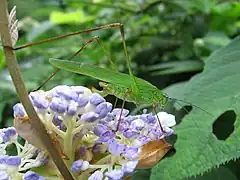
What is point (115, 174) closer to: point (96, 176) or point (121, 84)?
point (96, 176)

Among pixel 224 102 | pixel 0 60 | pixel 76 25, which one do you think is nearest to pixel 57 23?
pixel 76 25

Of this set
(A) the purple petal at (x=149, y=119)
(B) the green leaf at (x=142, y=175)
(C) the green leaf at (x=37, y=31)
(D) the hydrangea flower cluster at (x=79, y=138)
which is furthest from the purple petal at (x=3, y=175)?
(C) the green leaf at (x=37, y=31)

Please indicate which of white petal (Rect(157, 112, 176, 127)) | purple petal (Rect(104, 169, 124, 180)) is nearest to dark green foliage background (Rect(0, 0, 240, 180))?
white petal (Rect(157, 112, 176, 127))

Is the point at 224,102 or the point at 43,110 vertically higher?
the point at 43,110

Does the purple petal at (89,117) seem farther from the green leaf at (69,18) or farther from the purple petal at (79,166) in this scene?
the green leaf at (69,18)

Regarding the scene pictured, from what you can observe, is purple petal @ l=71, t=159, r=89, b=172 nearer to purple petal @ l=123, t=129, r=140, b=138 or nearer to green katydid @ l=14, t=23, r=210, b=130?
purple petal @ l=123, t=129, r=140, b=138

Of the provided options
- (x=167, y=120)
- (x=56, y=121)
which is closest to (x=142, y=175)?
(x=167, y=120)

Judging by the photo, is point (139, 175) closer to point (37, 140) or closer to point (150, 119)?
point (150, 119)
